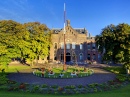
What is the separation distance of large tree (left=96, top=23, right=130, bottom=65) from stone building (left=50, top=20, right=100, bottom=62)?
26425 mm

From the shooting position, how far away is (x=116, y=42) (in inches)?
1566

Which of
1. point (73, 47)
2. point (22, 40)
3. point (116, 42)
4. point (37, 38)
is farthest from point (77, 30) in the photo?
point (116, 42)

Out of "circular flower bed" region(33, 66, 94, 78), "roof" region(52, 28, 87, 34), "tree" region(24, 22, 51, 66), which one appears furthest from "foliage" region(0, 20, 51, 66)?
"roof" region(52, 28, 87, 34)

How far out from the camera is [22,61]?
6569 cm

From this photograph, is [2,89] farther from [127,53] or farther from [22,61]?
[22,61]

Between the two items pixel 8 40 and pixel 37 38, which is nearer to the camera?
pixel 8 40

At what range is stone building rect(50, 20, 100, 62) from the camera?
228 ft

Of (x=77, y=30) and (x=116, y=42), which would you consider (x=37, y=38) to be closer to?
(x=77, y=30)

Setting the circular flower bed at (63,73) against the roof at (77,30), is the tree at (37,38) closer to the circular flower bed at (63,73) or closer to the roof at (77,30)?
the roof at (77,30)

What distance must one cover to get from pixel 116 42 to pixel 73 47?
31102 mm

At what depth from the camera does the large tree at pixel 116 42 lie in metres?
37.6

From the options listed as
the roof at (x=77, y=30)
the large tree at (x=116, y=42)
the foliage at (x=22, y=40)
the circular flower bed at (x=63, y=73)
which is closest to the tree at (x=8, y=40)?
the foliage at (x=22, y=40)

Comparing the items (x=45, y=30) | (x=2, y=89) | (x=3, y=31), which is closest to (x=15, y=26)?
(x=3, y=31)

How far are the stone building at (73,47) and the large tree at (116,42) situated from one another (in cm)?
2643
